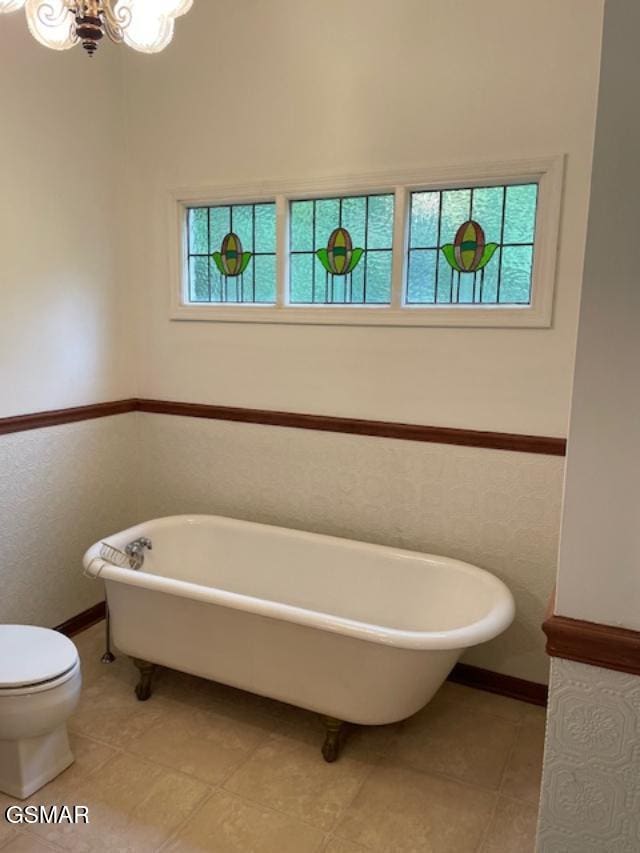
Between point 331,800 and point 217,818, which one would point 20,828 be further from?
point 331,800

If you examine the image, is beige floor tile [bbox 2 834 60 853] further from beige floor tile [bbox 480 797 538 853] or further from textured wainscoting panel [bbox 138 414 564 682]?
textured wainscoting panel [bbox 138 414 564 682]

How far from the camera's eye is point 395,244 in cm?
262

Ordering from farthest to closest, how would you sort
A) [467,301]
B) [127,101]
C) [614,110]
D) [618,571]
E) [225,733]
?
[127,101]
[467,301]
[225,733]
[618,571]
[614,110]

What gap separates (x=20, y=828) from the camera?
1.90m

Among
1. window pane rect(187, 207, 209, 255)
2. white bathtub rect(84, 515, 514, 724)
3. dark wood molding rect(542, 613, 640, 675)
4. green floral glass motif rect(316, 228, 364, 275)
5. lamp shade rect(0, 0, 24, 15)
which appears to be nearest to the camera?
dark wood molding rect(542, 613, 640, 675)

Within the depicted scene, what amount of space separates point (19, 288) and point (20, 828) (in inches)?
76.9

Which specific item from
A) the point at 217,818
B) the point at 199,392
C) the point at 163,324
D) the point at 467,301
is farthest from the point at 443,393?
the point at 217,818

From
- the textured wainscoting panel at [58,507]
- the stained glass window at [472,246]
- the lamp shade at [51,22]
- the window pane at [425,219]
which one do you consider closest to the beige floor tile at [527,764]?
the stained glass window at [472,246]

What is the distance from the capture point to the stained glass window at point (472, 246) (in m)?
2.46

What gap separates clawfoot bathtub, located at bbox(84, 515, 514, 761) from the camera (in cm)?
206

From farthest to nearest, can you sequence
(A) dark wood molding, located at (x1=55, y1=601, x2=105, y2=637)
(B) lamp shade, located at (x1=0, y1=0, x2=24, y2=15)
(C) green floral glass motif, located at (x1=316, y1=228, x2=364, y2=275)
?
(A) dark wood molding, located at (x1=55, y1=601, x2=105, y2=637) → (C) green floral glass motif, located at (x1=316, y1=228, x2=364, y2=275) → (B) lamp shade, located at (x1=0, y1=0, x2=24, y2=15)

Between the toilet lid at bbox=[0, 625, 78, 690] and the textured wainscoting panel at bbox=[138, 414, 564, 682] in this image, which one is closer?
the toilet lid at bbox=[0, 625, 78, 690]

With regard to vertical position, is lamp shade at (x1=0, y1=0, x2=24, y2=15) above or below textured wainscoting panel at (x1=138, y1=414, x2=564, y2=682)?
above

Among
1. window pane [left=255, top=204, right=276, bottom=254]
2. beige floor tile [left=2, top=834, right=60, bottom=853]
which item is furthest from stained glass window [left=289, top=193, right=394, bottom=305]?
beige floor tile [left=2, top=834, right=60, bottom=853]
